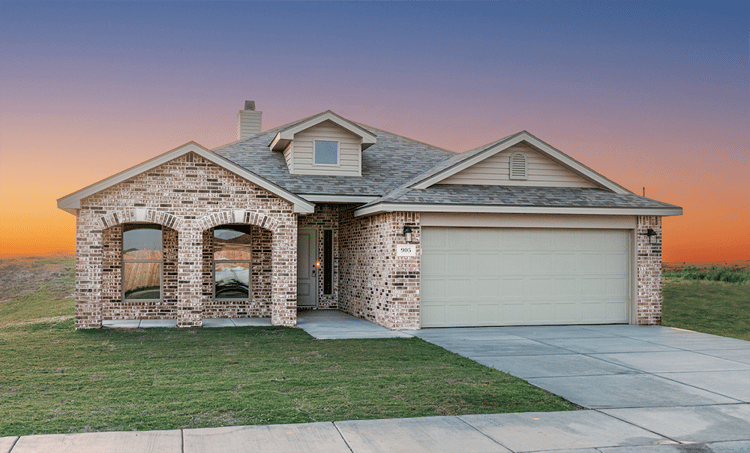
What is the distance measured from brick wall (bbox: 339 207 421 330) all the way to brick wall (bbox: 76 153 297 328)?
2.03 meters

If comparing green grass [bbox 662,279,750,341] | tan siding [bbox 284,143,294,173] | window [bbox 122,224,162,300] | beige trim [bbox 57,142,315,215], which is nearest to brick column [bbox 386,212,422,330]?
beige trim [bbox 57,142,315,215]

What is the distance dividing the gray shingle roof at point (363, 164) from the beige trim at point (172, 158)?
118 centimetres

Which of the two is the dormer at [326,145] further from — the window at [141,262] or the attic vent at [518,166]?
the window at [141,262]

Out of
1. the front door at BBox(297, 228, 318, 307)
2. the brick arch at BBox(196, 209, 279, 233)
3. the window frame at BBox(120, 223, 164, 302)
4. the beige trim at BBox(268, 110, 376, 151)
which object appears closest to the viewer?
the brick arch at BBox(196, 209, 279, 233)

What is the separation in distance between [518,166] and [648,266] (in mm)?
4054

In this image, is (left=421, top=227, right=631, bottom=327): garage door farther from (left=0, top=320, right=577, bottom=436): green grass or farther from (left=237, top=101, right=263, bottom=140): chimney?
(left=237, top=101, right=263, bottom=140): chimney

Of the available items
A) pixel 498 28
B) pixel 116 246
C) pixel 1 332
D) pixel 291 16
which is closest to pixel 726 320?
pixel 498 28

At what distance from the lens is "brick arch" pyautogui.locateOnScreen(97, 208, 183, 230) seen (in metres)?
13.6

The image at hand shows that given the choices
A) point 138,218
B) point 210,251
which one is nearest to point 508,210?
point 210,251

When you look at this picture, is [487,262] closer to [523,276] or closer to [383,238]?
[523,276]

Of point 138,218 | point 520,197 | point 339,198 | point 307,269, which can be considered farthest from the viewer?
point 307,269

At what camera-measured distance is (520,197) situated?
14758 millimetres

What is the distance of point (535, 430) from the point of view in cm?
622

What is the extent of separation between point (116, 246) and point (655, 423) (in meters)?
13.1
